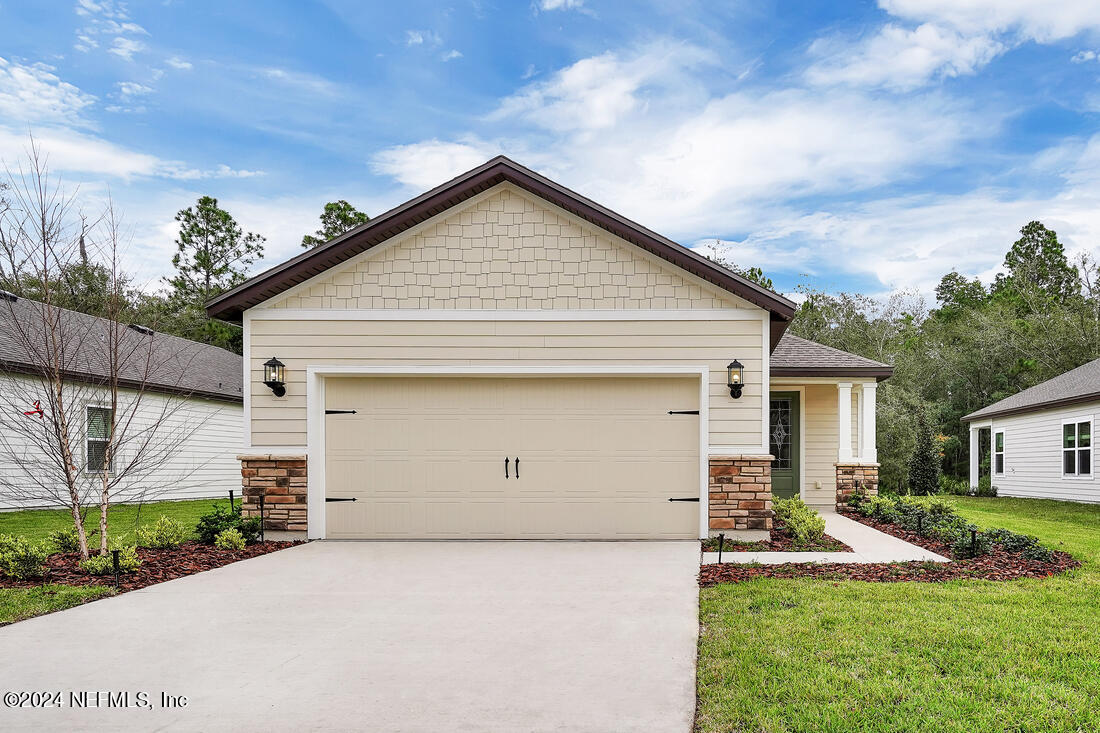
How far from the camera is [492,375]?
9.38 m

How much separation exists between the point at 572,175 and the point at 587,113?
5.36 m

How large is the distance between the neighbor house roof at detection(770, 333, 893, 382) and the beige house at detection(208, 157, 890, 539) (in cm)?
401

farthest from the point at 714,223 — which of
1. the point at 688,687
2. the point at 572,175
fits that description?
the point at 688,687

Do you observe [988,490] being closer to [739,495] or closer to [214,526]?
[739,495]

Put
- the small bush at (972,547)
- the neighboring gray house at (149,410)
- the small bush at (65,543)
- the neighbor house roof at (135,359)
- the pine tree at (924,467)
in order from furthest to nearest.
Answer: the pine tree at (924,467), the neighboring gray house at (149,410), the neighbor house roof at (135,359), the small bush at (65,543), the small bush at (972,547)

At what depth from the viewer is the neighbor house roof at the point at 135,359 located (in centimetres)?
1252

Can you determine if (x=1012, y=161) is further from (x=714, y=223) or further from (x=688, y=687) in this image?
(x=688, y=687)

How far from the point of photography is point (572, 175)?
2300 cm

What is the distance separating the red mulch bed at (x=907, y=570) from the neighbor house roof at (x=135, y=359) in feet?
27.7

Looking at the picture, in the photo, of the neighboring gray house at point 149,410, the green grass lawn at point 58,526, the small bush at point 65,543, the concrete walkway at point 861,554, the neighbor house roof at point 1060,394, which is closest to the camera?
the green grass lawn at point 58,526

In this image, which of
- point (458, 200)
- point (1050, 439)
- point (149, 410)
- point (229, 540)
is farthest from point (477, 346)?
point (1050, 439)

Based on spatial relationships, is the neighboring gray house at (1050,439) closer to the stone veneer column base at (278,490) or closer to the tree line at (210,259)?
the stone veneer column base at (278,490)

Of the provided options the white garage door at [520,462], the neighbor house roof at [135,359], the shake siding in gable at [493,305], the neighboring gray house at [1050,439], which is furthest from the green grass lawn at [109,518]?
the neighboring gray house at [1050,439]

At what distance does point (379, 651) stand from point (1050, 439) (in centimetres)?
1920
